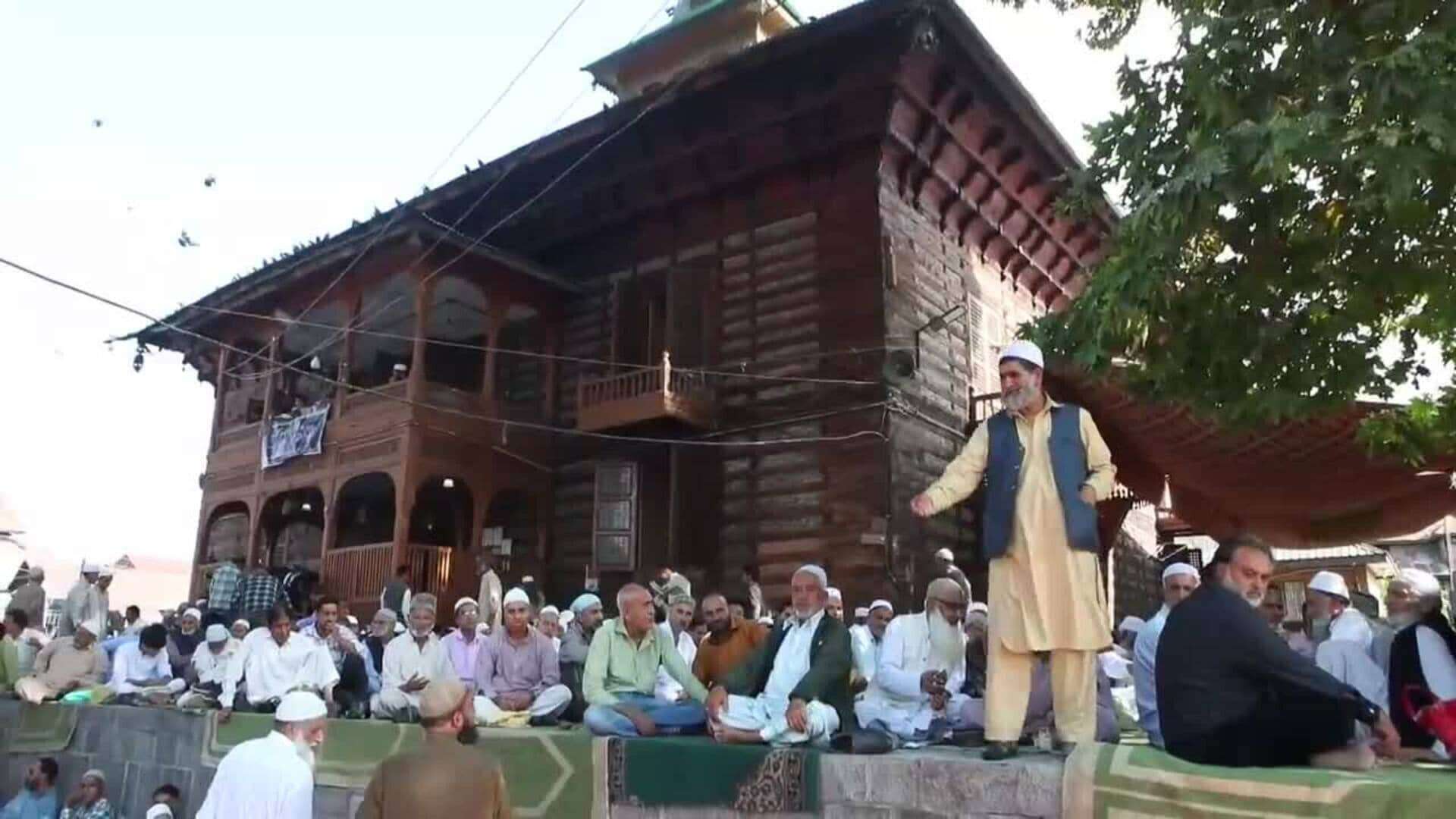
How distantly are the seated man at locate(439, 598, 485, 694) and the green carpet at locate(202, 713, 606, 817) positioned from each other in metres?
1.38

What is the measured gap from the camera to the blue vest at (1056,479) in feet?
15.9

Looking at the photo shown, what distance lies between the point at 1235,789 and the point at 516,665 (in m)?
5.81

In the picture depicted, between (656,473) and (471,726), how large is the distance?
8815 millimetres

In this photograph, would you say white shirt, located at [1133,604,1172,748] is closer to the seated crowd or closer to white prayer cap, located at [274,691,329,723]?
the seated crowd

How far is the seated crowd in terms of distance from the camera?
3.94 m

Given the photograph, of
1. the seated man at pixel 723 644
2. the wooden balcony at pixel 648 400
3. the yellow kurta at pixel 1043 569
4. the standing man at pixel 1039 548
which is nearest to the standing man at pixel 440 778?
the standing man at pixel 1039 548

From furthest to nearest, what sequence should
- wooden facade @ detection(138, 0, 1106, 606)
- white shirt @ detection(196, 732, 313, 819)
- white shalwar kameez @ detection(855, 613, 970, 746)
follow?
wooden facade @ detection(138, 0, 1106, 606), white shalwar kameez @ detection(855, 613, 970, 746), white shirt @ detection(196, 732, 313, 819)

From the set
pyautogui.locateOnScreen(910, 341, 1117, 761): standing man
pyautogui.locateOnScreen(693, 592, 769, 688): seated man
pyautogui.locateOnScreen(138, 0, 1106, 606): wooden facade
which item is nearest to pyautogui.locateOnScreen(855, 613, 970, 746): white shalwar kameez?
pyautogui.locateOnScreen(693, 592, 769, 688): seated man

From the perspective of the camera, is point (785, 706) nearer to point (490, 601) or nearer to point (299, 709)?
point (299, 709)

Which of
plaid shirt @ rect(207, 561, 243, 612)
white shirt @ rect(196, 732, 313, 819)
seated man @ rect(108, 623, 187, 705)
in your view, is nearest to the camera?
white shirt @ rect(196, 732, 313, 819)

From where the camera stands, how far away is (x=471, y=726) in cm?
601

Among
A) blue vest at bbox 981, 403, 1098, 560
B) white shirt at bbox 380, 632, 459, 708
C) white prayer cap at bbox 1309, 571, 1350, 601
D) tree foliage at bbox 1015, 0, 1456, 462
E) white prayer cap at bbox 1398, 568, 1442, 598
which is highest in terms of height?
tree foliage at bbox 1015, 0, 1456, 462

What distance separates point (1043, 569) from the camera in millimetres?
4895

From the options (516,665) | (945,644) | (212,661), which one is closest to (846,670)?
(945,644)
